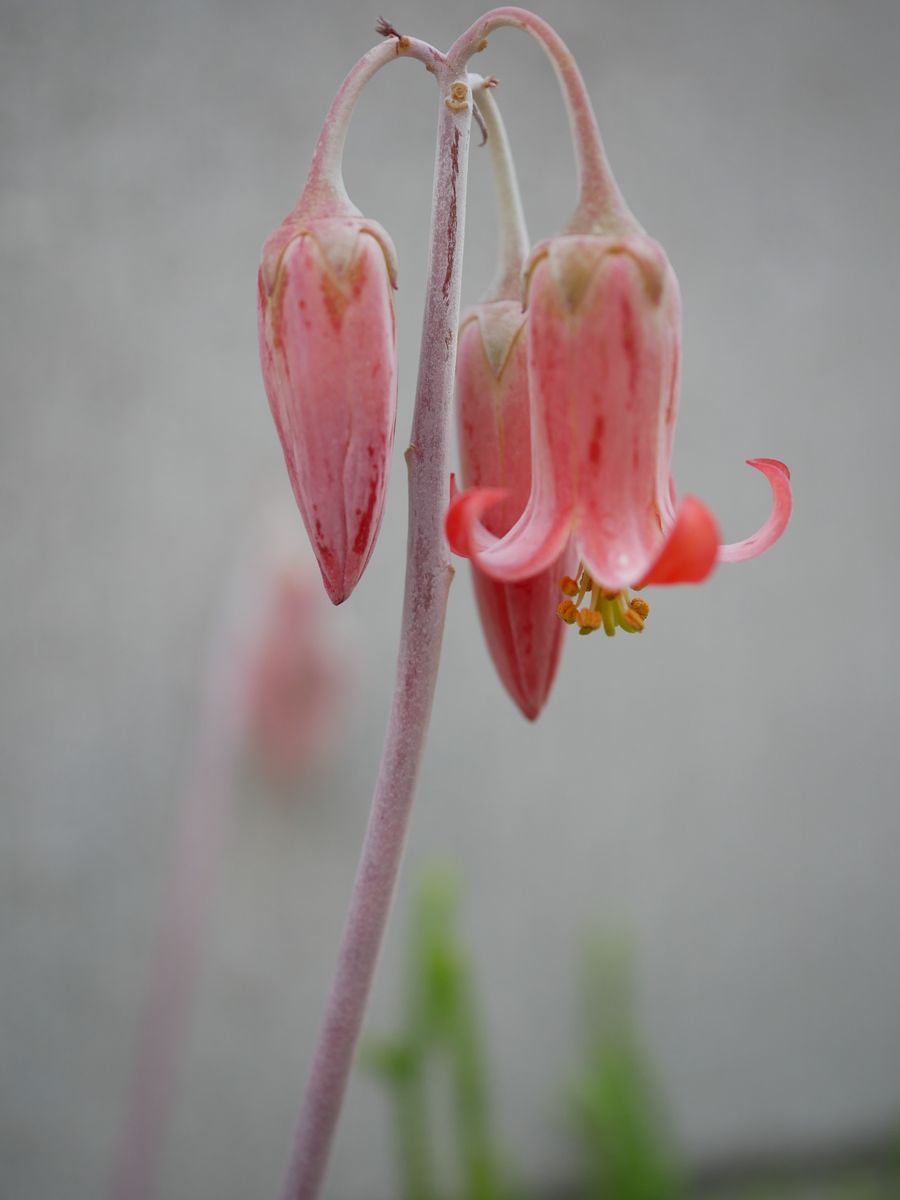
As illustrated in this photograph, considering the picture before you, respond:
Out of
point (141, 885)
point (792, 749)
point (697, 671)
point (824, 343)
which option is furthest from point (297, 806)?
point (824, 343)

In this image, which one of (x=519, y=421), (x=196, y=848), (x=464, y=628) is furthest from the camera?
(x=464, y=628)

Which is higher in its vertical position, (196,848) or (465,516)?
(465,516)

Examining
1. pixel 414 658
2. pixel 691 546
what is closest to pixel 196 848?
pixel 414 658

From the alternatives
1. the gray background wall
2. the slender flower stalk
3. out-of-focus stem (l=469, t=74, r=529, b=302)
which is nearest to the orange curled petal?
the slender flower stalk

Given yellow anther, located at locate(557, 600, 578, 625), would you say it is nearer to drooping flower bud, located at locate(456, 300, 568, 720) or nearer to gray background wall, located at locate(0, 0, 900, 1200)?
drooping flower bud, located at locate(456, 300, 568, 720)

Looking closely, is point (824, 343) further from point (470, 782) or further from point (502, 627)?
point (502, 627)

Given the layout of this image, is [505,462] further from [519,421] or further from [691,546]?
[691,546]
